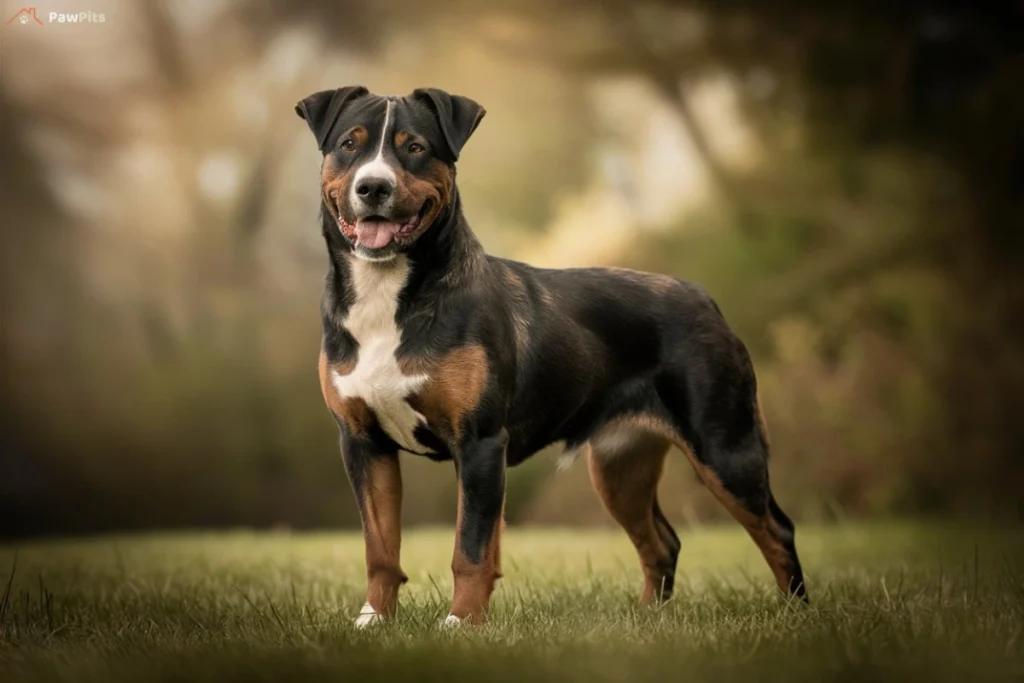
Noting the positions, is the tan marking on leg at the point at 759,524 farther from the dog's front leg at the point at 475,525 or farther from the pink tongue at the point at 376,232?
the pink tongue at the point at 376,232

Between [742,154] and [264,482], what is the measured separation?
5.60 meters

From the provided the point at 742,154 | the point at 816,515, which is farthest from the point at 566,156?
the point at 816,515

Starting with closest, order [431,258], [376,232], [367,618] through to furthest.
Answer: [376,232] < [431,258] < [367,618]

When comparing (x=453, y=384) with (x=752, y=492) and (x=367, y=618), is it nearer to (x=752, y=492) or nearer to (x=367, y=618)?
(x=367, y=618)

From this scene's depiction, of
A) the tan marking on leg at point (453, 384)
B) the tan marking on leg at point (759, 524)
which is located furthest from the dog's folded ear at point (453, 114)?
the tan marking on leg at point (759, 524)

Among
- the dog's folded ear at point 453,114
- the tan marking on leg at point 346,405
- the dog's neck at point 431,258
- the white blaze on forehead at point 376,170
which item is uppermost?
the dog's folded ear at point 453,114

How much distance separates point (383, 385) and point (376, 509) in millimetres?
606

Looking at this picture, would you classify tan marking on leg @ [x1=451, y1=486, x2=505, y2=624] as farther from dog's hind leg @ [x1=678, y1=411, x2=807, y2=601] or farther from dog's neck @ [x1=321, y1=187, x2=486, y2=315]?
dog's hind leg @ [x1=678, y1=411, x2=807, y2=601]

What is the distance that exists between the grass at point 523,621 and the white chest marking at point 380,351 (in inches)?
33.5

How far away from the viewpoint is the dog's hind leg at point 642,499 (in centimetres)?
578

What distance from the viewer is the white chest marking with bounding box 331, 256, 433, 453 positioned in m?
4.62

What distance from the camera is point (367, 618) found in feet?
15.8

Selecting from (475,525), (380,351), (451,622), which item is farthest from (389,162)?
(451,622)

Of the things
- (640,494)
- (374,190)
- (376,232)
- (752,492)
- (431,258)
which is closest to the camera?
(374,190)
